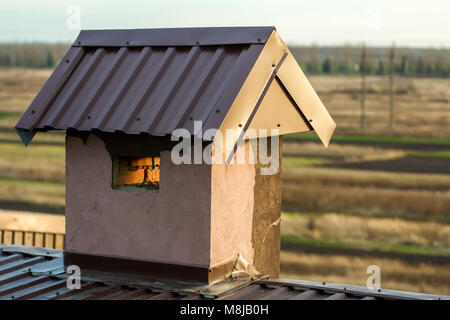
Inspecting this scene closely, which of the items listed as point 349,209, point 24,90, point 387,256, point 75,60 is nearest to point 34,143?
point 24,90

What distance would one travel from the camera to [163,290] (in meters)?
6.54

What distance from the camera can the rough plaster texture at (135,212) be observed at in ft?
21.9

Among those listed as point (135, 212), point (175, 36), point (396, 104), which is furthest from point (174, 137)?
point (396, 104)

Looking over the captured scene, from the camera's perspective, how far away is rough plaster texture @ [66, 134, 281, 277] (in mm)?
6672

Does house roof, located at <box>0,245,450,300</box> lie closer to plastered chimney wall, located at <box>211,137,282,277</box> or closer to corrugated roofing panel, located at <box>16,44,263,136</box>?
plastered chimney wall, located at <box>211,137,282,277</box>

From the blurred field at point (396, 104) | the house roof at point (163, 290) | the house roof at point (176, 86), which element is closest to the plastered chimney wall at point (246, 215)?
the house roof at point (163, 290)

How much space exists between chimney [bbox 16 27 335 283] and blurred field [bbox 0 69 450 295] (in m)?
13.8

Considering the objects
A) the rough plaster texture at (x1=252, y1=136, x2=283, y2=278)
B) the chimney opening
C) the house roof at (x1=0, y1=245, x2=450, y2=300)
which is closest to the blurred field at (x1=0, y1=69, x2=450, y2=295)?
the rough plaster texture at (x1=252, y1=136, x2=283, y2=278)

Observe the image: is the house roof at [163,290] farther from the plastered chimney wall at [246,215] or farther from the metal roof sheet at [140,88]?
the metal roof sheet at [140,88]

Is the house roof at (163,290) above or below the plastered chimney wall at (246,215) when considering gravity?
below

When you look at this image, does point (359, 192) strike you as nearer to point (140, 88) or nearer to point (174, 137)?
point (140, 88)

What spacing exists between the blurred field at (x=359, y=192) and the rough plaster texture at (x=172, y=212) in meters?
13.6

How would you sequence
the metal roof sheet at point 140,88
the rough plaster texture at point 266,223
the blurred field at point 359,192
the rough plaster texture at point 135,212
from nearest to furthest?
1. the metal roof sheet at point 140,88
2. the rough plaster texture at point 135,212
3. the rough plaster texture at point 266,223
4. the blurred field at point 359,192

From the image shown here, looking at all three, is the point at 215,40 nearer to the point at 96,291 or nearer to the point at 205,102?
the point at 205,102
